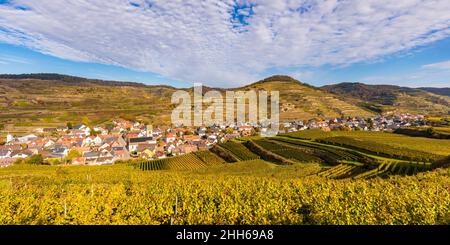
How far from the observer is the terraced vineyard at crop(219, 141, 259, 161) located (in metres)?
57.2

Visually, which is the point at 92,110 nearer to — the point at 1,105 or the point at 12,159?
the point at 1,105

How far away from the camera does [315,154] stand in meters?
52.4

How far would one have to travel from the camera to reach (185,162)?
5759 centimetres

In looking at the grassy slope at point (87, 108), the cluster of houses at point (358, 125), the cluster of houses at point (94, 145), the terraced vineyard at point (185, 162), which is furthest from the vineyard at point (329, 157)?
the grassy slope at point (87, 108)

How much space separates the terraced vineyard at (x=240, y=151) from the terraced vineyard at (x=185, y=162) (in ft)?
15.2

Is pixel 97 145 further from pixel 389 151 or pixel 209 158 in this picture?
pixel 389 151

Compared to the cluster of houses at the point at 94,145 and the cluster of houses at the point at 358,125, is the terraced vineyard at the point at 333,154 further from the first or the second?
the cluster of houses at the point at 358,125

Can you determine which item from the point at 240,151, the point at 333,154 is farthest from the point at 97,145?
the point at 333,154

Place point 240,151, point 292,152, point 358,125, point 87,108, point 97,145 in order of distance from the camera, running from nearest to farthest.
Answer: point 292,152
point 240,151
point 97,145
point 358,125
point 87,108

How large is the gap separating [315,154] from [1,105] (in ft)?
553

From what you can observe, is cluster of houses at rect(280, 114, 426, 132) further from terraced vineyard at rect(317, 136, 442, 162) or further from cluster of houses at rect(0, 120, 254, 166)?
terraced vineyard at rect(317, 136, 442, 162)

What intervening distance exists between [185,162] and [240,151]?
566 inches

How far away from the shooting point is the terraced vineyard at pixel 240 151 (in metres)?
57.2
